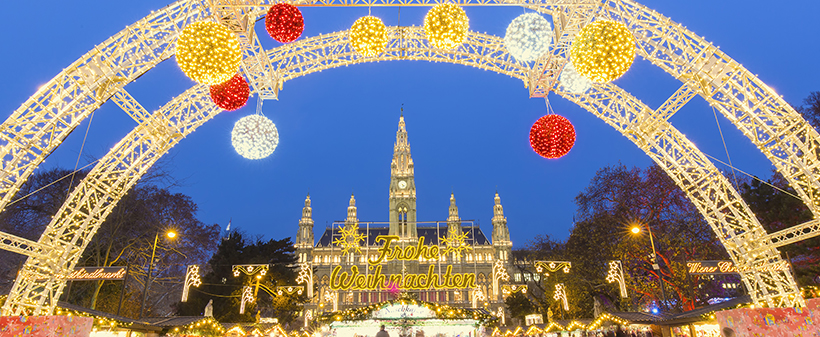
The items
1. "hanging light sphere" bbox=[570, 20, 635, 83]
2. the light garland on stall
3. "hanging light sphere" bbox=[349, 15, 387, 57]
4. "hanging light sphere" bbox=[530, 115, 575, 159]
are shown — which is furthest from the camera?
the light garland on stall

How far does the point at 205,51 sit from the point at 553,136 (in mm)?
6476

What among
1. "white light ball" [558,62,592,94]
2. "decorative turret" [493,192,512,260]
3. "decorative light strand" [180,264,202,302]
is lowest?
"decorative light strand" [180,264,202,302]

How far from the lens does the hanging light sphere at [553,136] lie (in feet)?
27.5

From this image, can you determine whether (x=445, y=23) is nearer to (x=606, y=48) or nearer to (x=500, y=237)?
(x=606, y=48)

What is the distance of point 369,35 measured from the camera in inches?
295

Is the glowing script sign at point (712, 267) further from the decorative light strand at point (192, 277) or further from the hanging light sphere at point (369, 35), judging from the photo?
the decorative light strand at point (192, 277)

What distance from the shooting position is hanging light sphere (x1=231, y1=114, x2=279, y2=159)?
29.2ft

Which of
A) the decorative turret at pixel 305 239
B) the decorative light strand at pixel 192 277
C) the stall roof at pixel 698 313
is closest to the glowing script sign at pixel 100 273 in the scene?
the decorative light strand at pixel 192 277

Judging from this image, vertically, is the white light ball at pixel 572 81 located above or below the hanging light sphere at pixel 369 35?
above

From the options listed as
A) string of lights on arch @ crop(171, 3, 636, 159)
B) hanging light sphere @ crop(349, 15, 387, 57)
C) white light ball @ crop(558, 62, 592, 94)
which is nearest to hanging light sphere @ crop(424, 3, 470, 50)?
string of lights on arch @ crop(171, 3, 636, 159)

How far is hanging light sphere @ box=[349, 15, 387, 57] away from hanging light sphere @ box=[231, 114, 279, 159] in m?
2.87

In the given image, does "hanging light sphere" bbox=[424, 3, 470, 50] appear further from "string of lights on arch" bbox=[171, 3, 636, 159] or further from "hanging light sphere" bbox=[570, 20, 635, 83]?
"hanging light sphere" bbox=[570, 20, 635, 83]

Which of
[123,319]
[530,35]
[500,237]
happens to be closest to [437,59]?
[530,35]

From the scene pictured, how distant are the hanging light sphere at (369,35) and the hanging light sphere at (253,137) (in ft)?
9.42
